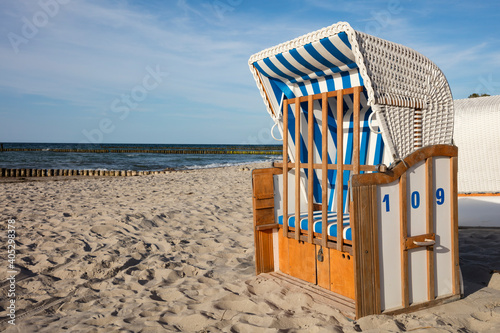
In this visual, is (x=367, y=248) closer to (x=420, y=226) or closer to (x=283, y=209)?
(x=420, y=226)

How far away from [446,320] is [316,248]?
114 cm

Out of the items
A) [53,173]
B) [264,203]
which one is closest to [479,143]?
[264,203]

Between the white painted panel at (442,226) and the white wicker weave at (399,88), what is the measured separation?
25cm

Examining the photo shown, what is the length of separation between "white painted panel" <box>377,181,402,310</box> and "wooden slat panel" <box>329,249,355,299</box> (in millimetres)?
315

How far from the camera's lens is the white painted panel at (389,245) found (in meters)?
2.80

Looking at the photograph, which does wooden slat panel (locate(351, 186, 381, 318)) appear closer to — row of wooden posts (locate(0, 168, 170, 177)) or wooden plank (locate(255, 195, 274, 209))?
wooden plank (locate(255, 195, 274, 209))

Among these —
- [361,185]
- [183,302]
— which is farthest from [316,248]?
[183,302]

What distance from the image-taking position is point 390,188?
9.32 feet

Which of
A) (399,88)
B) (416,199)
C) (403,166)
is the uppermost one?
(399,88)

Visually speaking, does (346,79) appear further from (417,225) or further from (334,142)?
(417,225)

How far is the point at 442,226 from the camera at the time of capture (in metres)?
3.12

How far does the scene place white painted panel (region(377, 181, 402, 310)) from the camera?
2.80m

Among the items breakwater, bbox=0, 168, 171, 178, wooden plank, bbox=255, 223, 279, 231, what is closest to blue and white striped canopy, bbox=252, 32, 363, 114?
wooden plank, bbox=255, 223, 279, 231

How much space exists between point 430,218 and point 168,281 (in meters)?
2.52
